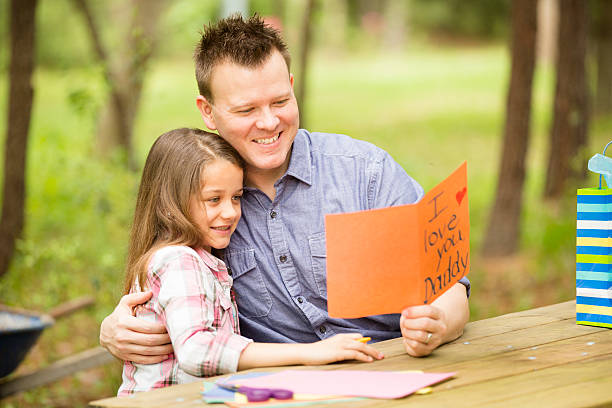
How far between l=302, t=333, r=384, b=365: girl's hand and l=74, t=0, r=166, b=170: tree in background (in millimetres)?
2930

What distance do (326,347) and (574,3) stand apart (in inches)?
278

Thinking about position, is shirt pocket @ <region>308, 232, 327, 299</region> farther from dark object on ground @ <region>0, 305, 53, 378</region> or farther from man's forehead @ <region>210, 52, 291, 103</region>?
dark object on ground @ <region>0, 305, 53, 378</region>

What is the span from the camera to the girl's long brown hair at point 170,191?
225 centimetres

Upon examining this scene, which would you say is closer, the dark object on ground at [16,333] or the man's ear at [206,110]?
the man's ear at [206,110]

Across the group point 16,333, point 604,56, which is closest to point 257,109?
point 16,333

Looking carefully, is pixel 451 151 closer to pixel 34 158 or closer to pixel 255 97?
pixel 34 158

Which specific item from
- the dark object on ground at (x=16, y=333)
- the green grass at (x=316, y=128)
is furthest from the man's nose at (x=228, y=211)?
the dark object on ground at (x=16, y=333)

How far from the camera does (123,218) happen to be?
538 cm

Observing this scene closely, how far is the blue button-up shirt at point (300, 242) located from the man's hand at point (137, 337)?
1.27 ft

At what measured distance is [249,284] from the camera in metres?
2.50

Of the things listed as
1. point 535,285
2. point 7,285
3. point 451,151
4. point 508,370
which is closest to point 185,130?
point 508,370

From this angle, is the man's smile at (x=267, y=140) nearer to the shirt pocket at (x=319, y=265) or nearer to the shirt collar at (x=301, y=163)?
the shirt collar at (x=301, y=163)

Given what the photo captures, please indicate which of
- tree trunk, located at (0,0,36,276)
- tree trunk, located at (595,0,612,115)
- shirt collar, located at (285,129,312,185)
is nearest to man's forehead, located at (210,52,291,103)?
shirt collar, located at (285,129,312,185)

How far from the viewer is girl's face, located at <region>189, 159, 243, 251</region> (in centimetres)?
228
